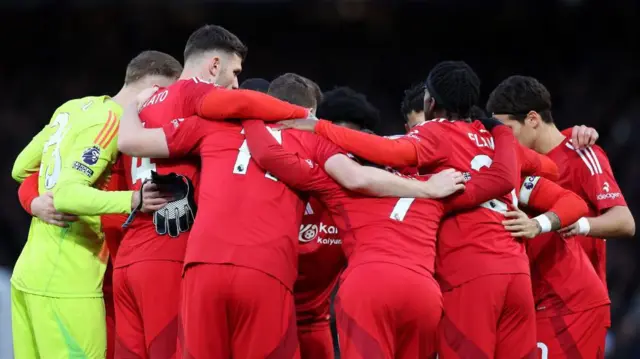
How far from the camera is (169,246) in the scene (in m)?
5.62

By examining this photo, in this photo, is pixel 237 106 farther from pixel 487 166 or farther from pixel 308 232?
pixel 487 166

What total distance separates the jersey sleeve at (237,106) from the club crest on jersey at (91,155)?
2.20 ft

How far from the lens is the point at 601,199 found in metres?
6.74

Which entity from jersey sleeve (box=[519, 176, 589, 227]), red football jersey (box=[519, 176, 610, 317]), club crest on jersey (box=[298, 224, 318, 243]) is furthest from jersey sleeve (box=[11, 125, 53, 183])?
red football jersey (box=[519, 176, 610, 317])

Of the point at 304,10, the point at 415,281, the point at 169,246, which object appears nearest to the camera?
the point at 415,281

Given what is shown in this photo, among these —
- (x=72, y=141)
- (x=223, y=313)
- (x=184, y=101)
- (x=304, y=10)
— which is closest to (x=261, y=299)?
(x=223, y=313)

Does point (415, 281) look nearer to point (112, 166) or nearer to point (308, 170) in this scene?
point (308, 170)

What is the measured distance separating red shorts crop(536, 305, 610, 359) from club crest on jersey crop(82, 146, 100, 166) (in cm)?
312

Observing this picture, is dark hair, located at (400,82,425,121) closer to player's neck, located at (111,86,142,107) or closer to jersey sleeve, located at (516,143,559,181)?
jersey sleeve, located at (516,143,559,181)

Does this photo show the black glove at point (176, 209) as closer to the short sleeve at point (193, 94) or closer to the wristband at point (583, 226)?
the short sleeve at point (193, 94)

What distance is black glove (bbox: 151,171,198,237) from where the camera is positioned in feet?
18.2

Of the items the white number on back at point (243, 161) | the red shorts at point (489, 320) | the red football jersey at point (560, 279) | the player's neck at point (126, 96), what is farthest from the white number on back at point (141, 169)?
the red football jersey at point (560, 279)

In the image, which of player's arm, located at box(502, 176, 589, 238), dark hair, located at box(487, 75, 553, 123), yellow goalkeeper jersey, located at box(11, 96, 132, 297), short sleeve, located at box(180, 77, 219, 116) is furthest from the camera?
dark hair, located at box(487, 75, 553, 123)

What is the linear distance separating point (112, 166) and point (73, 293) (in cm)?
82
